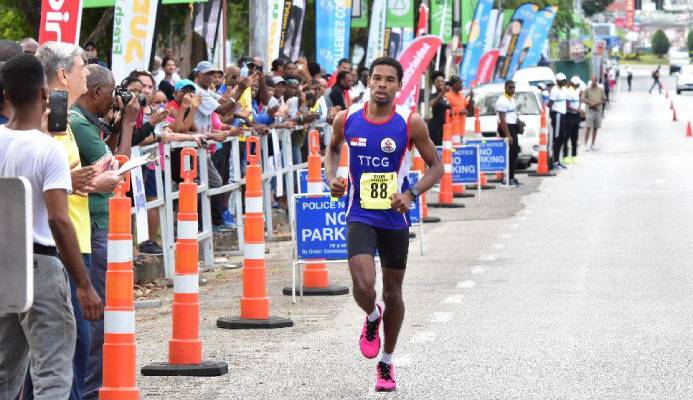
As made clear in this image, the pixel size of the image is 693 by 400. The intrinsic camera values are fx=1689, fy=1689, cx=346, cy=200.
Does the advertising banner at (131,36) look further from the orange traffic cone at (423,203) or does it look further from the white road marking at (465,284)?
the orange traffic cone at (423,203)

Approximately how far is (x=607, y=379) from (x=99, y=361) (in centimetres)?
288

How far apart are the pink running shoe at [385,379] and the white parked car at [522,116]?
23590mm

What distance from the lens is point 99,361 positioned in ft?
29.0

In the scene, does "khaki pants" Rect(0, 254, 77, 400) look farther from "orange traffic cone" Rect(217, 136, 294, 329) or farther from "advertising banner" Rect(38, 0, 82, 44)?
"advertising banner" Rect(38, 0, 82, 44)

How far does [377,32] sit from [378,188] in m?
23.4

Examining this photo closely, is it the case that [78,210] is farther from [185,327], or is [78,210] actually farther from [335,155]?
[335,155]

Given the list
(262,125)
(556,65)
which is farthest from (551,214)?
(556,65)

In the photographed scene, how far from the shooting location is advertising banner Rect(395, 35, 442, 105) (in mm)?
25125

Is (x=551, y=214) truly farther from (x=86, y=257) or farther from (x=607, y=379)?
(x=86, y=257)

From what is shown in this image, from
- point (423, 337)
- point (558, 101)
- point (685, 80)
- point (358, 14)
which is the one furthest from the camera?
point (685, 80)

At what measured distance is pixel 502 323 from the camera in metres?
12.1

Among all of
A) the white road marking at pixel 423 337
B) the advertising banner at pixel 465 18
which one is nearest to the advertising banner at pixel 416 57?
the white road marking at pixel 423 337

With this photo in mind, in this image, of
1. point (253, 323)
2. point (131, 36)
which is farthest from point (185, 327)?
point (131, 36)

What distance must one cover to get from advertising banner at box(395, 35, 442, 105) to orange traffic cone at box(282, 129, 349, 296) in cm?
1074
